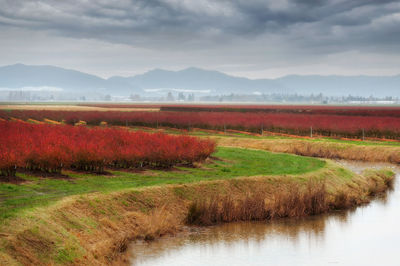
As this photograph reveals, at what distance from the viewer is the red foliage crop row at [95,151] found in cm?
2189

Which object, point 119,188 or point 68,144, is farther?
point 68,144

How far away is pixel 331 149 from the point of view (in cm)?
4231

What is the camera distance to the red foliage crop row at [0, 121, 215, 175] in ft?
71.8

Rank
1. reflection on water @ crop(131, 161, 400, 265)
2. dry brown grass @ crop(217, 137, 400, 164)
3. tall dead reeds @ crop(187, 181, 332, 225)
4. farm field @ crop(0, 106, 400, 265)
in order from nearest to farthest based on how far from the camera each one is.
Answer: farm field @ crop(0, 106, 400, 265), reflection on water @ crop(131, 161, 400, 265), tall dead reeds @ crop(187, 181, 332, 225), dry brown grass @ crop(217, 137, 400, 164)

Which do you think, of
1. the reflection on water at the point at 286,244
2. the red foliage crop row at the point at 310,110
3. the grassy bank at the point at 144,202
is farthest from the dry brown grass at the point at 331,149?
the red foliage crop row at the point at 310,110

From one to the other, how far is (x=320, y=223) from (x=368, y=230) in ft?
6.01

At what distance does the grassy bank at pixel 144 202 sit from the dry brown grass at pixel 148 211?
0.09 ft

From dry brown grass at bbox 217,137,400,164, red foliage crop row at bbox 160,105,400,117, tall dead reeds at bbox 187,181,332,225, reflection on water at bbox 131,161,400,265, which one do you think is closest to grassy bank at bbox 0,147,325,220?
tall dead reeds at bbox 187,181,332,225

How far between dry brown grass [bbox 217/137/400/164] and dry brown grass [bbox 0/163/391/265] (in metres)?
12.4

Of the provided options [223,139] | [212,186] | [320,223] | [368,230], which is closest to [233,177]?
[212,186]

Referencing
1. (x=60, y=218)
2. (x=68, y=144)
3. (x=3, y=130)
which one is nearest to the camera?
(x=60, y=218)

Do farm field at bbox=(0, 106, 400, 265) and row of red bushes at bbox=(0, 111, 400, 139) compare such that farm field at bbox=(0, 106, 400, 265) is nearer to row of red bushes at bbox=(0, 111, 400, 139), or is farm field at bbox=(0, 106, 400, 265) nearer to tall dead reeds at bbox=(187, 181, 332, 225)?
tall dead reeds at bbox=(187, 181, 332, 225)

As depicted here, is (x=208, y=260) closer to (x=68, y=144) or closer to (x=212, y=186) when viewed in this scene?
(x=212, y=186)

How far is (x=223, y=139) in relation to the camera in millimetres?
48719
